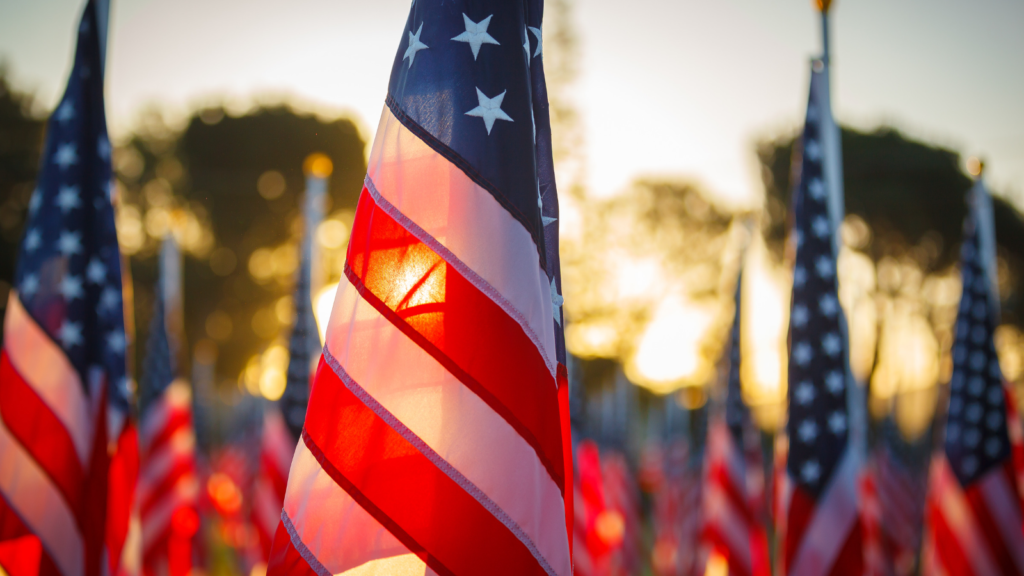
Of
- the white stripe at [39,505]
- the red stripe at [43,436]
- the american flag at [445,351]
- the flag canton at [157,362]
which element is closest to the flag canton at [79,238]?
the red stripe at [43,436]

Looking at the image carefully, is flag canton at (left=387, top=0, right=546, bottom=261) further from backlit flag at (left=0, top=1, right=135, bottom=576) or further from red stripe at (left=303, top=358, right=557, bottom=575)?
backlit flag at (left=0, top=1, right=135, bottom=576)

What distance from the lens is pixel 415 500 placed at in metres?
2.04

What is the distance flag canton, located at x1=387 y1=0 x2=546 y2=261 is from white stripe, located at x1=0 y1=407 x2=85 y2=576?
251 centimetres

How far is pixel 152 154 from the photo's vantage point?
109 ft

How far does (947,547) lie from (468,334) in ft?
18.5

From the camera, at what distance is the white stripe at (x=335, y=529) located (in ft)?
6.59

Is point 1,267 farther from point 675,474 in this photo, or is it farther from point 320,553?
point 320,553

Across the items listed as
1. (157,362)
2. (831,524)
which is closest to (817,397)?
(831,524)

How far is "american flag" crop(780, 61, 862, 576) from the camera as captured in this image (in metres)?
4.70

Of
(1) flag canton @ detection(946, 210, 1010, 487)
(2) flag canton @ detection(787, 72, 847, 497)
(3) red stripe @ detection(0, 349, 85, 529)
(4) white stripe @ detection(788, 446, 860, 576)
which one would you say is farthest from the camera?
(1) flag canton @ detection(946, 210, 1010, 487)

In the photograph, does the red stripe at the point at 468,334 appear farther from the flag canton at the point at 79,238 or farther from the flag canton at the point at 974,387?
the flag canton at the point at 974,387

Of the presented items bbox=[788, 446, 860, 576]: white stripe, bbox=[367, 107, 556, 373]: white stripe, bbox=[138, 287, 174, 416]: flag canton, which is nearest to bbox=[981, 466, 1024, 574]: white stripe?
bbox=[788, 446, 860, 576]: white stripe

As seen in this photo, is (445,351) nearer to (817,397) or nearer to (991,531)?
(817,397)

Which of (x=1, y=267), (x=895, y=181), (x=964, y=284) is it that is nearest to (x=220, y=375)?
(x=1, y=267)
